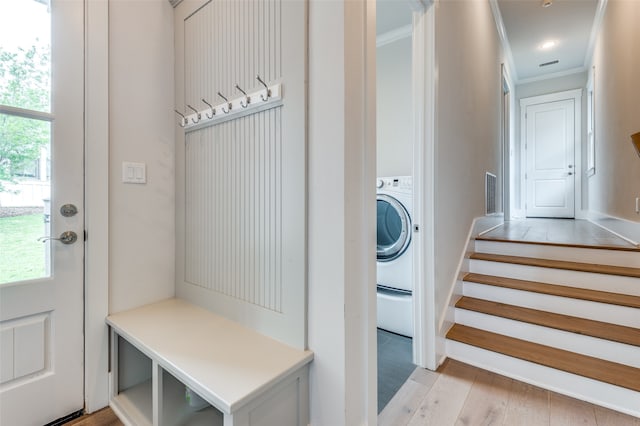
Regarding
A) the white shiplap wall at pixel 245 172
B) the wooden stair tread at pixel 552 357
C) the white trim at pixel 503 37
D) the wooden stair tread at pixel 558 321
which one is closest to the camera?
the white shiplap wall at pixel 245 172

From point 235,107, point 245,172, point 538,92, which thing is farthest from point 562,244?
point 538,92

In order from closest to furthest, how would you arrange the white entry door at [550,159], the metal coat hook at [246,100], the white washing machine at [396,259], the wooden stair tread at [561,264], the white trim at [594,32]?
the metal coat hook at [246,100], the wooden stair tread at [561,264], the white washing machine at [396,259], the white trim at [594,32], the white entry door at [550,159]

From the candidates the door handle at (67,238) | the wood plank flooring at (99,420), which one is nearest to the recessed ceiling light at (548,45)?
the door handle at (67,238)

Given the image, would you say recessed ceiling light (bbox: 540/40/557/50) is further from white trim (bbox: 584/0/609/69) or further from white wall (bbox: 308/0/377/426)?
white wall (bbox: 308/0/377/426)

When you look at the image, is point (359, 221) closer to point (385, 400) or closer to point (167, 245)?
point (385, 400)

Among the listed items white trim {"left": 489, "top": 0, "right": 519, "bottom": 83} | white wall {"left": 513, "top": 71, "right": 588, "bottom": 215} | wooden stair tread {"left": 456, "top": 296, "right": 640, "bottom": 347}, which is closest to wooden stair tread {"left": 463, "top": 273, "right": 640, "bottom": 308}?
wooden stair tread {"left": 456, "top": 296, "right": 640, "bottom": 347}

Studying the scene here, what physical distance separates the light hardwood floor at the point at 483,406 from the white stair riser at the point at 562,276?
2.63 feet

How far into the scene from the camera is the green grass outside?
114 cm

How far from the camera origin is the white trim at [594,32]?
11.1 feet

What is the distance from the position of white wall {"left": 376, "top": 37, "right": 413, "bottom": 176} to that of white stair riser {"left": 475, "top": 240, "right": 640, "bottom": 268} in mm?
1004

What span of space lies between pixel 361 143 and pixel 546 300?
175 cm

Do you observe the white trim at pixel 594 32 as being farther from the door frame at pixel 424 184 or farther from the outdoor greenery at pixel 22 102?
the outdoor greenery at pixel 22 102

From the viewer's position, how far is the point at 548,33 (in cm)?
408

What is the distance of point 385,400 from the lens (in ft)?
4.70
